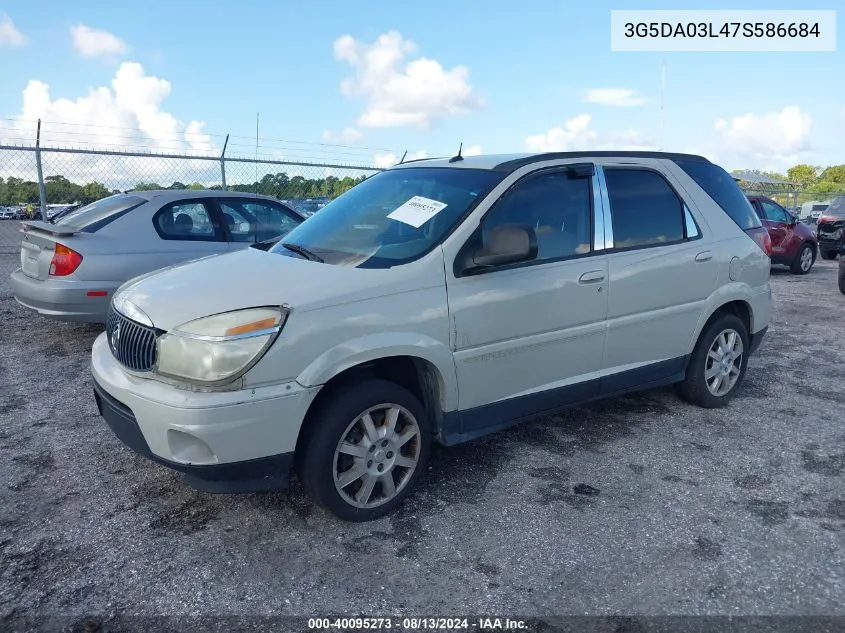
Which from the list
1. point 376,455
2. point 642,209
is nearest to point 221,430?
point 376,455

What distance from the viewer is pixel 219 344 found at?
2.76 meters

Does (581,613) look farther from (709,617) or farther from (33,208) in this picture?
(33,208)

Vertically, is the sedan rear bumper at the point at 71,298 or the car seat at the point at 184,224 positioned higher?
the car seat at the point at 184,224

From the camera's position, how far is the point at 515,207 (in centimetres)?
367

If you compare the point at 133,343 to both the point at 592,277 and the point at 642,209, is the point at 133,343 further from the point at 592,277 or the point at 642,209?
the point at 642,209

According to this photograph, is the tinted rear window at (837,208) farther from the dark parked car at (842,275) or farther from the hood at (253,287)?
the hood at (253,287)

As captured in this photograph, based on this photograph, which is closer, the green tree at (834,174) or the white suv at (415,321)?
the white suv at (415,321)

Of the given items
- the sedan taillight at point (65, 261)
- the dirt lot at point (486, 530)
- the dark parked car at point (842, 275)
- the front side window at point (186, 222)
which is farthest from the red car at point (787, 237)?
the sedan taillight at point (65, 261)

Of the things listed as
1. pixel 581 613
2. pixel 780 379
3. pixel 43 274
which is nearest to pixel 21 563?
pixel 581 613

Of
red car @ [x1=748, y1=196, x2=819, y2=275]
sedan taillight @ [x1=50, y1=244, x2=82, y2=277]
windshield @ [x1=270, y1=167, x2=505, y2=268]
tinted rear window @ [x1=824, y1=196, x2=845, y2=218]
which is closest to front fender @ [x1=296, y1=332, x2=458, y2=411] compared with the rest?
windshield @ [x1=270, y1=167, x2=505, y2=268]

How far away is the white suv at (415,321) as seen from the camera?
9.29ft

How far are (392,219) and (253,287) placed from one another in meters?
0.98

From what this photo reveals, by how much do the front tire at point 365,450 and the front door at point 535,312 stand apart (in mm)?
338

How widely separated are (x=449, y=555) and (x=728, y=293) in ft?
9.72
